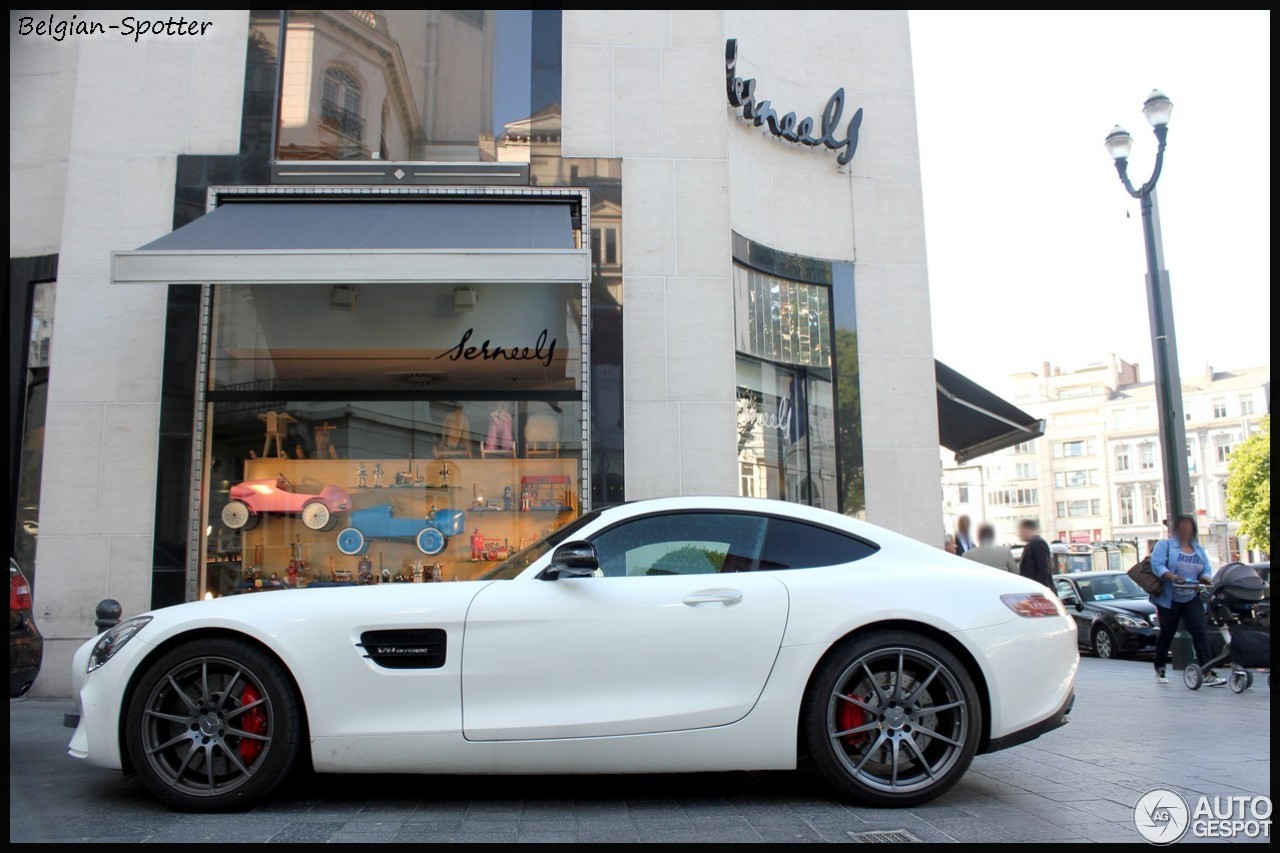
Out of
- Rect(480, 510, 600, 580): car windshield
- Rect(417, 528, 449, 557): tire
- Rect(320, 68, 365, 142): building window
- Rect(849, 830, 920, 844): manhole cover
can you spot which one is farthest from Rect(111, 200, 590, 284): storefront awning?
Rect(849, 830, 920, 844): manhole cover

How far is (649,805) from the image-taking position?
4020 mm

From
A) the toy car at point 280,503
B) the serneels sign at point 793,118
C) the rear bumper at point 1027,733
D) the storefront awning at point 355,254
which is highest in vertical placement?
the serneels sign at point 793,118

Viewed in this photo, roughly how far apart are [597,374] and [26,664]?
16.5 feet

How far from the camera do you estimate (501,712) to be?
385cm

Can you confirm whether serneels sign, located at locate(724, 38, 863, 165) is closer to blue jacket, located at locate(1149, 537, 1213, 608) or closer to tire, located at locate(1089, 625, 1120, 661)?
blue jacket, located at locate(1149, 537, 1213, 608)

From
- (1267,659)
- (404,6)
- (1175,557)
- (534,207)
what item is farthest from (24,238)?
(1267,659)

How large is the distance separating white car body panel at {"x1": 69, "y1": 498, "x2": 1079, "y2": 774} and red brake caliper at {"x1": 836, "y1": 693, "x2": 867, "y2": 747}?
0.21m

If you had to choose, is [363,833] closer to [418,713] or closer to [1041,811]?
[418,713]

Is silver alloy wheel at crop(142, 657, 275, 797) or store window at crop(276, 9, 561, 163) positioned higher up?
store window at crop(276, 9, 561, 163)

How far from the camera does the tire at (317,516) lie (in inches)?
350

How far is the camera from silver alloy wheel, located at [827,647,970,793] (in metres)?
3.95

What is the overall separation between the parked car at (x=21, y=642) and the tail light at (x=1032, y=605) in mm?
5069

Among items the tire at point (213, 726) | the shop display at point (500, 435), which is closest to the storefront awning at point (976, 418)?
the shop display at point (500, 435)

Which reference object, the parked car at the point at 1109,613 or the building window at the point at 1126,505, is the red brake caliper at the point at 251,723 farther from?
the building window at the point at 1126,505
